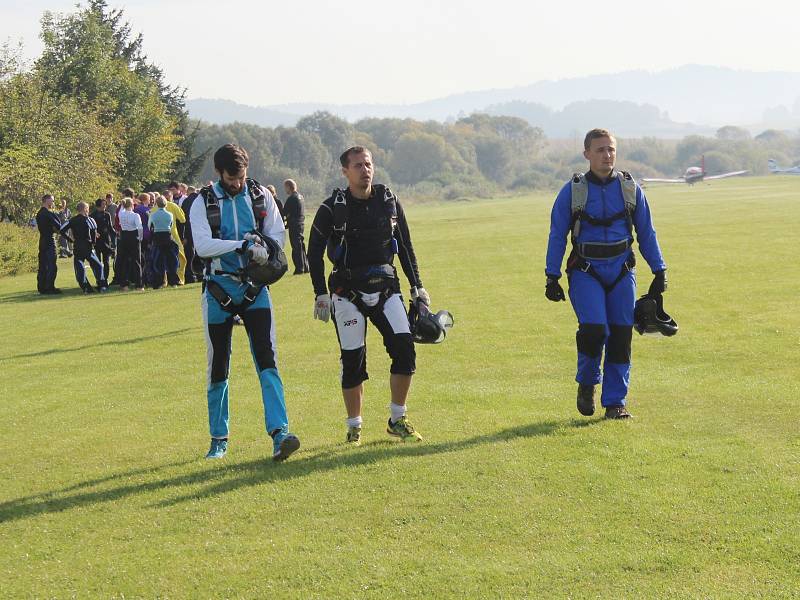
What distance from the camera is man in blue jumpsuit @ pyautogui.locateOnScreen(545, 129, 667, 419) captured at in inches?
328

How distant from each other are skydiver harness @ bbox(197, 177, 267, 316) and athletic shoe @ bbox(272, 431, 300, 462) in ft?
3.17

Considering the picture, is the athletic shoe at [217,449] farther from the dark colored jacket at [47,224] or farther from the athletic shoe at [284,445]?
the dark colored jacket at [47,224]

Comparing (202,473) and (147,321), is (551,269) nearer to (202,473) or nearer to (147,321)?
(202,473)

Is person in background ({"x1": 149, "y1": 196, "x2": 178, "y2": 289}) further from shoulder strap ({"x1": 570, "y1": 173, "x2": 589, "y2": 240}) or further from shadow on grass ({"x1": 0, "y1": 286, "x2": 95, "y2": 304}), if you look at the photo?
shoulder strap ({"x1": 570, "y1": 173, "x2": 589, "y2": 240})

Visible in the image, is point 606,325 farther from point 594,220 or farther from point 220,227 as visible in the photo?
point 220,227

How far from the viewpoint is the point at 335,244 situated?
25.9 ft

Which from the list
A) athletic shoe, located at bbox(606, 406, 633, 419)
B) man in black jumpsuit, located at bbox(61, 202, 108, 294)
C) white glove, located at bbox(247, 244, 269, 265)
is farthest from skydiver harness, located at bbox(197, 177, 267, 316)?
man in black jumpsuit, located at bbox(61, 202, 108, 294)

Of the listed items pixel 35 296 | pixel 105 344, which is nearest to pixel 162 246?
pixel 35 296

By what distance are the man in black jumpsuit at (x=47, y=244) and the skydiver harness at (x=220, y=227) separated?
56.4ft

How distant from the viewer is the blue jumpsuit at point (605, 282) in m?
8.33

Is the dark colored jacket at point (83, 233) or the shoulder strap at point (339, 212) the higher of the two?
the shoulder strap at point (339, 212)

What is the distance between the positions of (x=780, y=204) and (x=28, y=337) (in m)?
40.2

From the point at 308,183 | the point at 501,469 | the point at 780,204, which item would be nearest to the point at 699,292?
the point at 501,469

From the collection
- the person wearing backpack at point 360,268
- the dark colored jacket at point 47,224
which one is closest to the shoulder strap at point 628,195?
the person wearing backpack at point 360,268
